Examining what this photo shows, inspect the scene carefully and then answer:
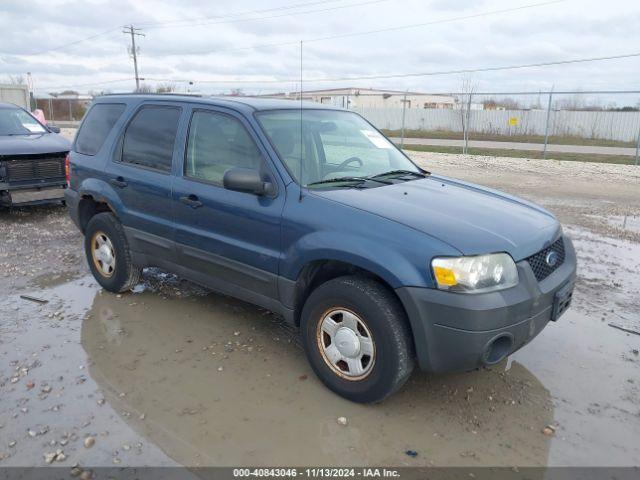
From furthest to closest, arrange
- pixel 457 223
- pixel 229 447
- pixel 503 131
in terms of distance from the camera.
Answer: pixel 503 131 < pixel 457 223 < pixel 229 447

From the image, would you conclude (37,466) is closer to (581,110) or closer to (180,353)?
(180,353)

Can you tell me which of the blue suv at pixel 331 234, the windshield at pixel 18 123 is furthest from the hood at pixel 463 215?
the windshield at pixel 18 123

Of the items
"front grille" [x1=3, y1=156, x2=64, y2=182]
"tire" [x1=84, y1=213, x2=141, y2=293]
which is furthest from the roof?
"front grille" [x1=3, y1=156, x2=64, y2=182]

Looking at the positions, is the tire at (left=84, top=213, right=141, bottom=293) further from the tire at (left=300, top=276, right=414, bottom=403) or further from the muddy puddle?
the tire at (left=300, top=276, right=414, bottom=403)

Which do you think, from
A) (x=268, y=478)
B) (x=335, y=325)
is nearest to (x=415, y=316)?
(x=335, y=325)

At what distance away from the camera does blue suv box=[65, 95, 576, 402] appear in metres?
2.97

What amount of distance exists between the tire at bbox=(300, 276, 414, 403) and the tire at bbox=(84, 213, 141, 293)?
220 centimetres

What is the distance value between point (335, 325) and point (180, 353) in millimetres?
1342

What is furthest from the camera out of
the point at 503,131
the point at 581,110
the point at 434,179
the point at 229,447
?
the point at 503,131

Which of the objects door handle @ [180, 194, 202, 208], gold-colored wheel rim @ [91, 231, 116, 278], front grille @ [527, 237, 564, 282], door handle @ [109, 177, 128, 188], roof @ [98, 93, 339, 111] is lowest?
gold-colored wheel rim @ [91, 231, 116, 278]

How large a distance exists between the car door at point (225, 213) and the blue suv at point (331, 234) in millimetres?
12

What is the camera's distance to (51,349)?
4062 mm

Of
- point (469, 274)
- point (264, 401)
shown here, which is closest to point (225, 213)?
point (264, 401)

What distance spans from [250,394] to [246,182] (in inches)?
54.4
